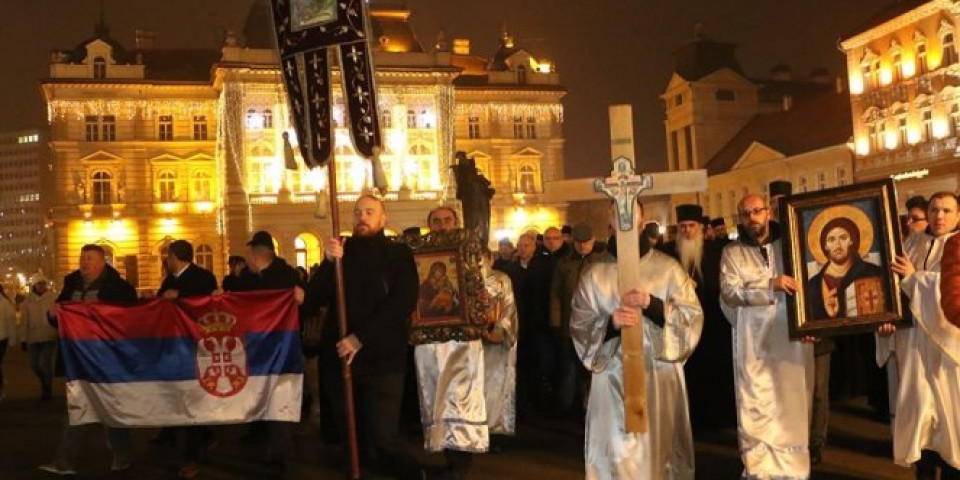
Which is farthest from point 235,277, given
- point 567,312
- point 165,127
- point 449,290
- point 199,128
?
point 165,127

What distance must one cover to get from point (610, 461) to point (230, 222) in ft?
166

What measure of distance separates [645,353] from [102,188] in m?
56.4

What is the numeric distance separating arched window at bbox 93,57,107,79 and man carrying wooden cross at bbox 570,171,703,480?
5696cm

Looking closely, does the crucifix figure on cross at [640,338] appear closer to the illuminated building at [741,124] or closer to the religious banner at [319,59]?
the religious banner at [319,59]

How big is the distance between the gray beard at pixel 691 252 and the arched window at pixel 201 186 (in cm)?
5215

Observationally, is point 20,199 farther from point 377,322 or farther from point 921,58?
point 377,322

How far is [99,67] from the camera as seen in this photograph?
58531mm

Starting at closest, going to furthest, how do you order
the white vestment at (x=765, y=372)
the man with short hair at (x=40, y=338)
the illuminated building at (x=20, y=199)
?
the white vestment at (x=765, y=372) < the man with short hair at (x=40, y=338) < the illuminated building at (x=20, y=199)

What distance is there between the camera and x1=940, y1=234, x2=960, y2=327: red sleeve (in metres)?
6.62

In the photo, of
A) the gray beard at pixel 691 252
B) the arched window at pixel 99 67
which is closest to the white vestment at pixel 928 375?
the gray beard at pixel 691 252

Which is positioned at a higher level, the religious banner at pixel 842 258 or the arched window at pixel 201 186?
the arched window at pixel 201 186

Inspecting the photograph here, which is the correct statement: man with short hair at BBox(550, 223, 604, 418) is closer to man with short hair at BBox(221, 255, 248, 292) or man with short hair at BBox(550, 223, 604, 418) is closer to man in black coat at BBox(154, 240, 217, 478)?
man with short hair at BBox(221, 255, 248, 292)

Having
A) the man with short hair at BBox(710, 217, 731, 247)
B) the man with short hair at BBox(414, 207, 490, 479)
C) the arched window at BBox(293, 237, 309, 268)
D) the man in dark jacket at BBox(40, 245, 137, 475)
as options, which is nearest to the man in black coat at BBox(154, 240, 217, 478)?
the man in dark jacket at BBox(40, 245, 137, 475)

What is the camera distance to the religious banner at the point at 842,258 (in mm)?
A: 7098
